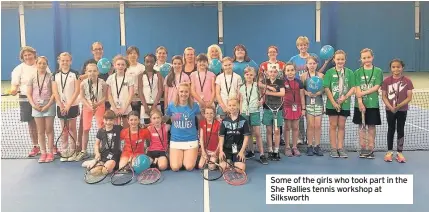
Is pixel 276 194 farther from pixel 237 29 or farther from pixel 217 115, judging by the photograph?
pixel 237 29

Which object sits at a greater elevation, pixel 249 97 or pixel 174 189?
pixel 249 97

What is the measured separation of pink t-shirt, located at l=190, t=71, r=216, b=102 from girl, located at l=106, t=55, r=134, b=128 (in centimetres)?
77

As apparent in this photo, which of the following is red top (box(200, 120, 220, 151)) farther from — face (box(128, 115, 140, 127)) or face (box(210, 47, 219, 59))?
face (box(210, 47, 219, 59))

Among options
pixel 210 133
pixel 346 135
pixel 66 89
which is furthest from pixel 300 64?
pixel 66 89

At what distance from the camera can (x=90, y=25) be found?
1706 centimetres

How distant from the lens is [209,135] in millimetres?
4793

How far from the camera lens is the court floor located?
362cm

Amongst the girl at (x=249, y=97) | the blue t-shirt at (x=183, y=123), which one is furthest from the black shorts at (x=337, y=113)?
the blue t-shirt at (x=183, y=123)

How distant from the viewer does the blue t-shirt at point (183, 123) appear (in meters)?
4.71

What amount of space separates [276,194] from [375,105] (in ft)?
7.68

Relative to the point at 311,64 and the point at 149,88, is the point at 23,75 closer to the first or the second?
the point at 149,88

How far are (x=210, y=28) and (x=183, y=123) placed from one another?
13.1 meters

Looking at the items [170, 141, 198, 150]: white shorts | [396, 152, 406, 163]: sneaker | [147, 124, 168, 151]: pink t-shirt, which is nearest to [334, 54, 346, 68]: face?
[396, 152, 406, 163]: sneaker

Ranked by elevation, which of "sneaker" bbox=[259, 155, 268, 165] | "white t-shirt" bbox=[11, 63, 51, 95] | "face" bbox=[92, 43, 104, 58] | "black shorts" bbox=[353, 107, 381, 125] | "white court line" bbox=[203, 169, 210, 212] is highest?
"face" bbox=[92, 43, 104, 58]
